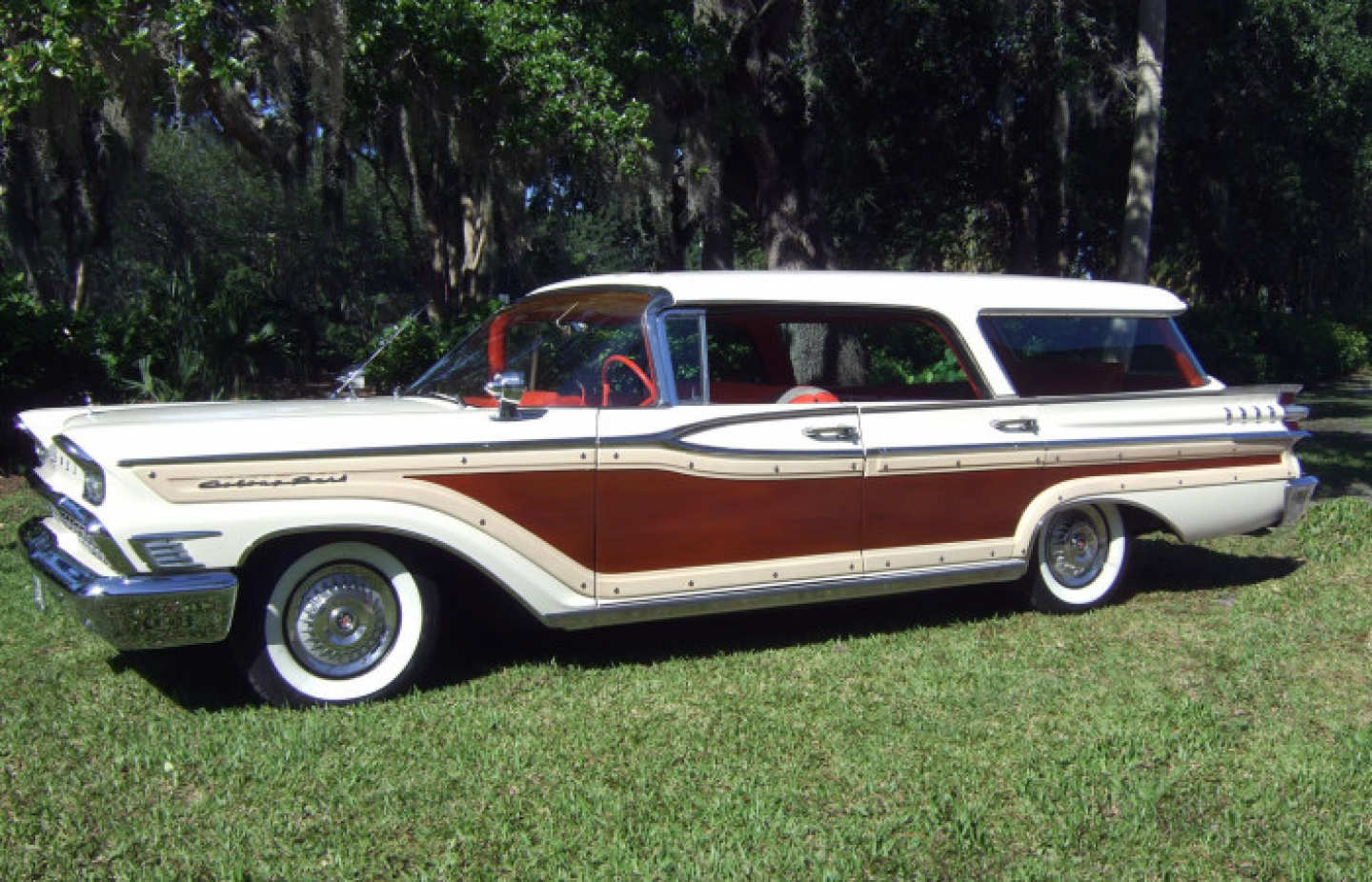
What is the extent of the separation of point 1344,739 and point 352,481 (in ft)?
12.6

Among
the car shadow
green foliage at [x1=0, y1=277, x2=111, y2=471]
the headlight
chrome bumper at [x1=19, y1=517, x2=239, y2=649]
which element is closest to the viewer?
chrome bumper at [x1=19, y1=517, x2=239, y2=649]

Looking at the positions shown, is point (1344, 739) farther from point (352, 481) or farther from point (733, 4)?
point (733, 4)

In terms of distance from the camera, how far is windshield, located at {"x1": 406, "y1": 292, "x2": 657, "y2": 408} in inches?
200

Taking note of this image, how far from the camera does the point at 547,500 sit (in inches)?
188

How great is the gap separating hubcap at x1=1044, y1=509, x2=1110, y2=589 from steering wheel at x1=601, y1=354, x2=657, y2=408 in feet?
7.85

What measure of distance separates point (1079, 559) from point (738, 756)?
110 inches

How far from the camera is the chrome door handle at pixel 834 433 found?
17.3 ft

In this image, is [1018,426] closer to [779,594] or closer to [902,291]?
[902,291]

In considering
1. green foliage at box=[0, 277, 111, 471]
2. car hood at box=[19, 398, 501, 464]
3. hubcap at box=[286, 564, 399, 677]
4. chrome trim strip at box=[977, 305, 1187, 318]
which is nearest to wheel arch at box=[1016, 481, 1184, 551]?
chrome trim strip at box=[977, 305, 1187, 318]

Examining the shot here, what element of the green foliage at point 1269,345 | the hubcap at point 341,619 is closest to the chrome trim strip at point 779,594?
the hubcap at point 341,619

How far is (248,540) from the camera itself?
14.1ft

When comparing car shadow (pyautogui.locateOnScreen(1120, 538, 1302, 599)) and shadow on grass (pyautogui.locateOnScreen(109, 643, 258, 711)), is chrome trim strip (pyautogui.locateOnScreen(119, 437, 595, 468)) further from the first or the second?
car shadow (pyautogui.locateOnScreen(1120, 538, 1302, 599))

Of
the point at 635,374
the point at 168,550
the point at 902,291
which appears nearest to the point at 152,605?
the point at 168,550

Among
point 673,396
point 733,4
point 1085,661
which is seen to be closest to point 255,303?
point 733,4
